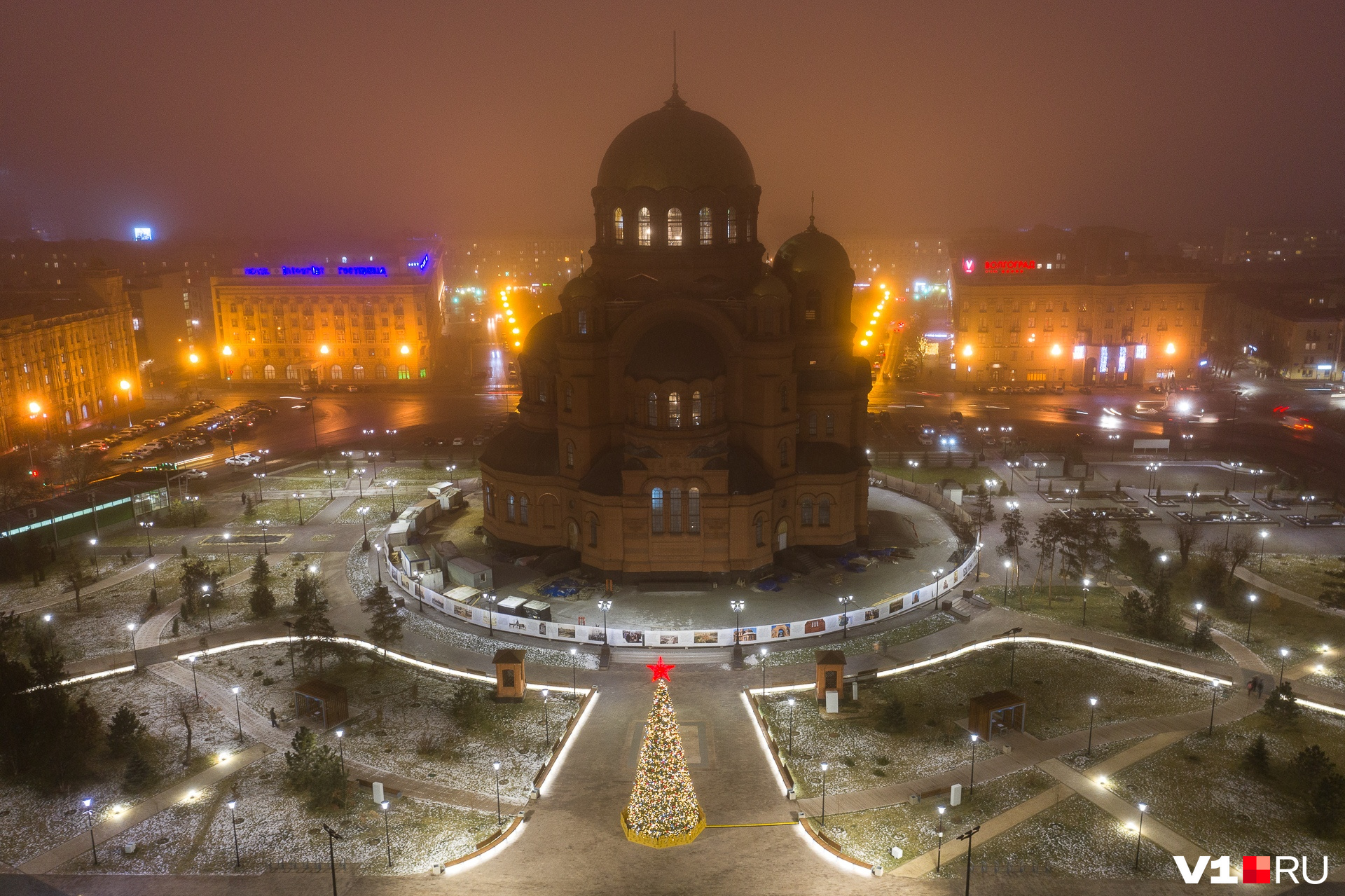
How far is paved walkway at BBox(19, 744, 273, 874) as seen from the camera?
111ft

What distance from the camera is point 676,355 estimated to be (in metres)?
57.2

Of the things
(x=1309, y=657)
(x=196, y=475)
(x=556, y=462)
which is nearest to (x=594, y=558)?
(x=556, y=462)

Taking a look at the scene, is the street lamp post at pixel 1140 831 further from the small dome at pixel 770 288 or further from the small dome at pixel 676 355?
the small dome at pixel 770 288

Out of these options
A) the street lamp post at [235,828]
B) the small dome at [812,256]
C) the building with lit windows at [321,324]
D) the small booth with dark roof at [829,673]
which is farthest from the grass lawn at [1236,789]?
the building with lit windows at [321,324]

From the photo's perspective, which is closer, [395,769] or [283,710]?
[395,769]

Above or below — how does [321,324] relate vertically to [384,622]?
above

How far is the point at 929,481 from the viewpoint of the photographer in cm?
8212

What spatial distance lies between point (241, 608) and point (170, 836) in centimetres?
2314

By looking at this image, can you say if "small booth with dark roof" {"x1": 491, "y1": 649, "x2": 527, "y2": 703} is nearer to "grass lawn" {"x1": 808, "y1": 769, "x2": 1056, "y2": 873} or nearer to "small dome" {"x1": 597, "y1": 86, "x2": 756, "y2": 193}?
"grass lawn" {"x1": 808, "y1": 769, "x2": 1056, "y2": 873}

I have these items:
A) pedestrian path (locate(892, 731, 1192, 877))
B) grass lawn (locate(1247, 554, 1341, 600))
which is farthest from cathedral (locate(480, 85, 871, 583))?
grass lawn (locate(1247, 554, 1341, 600))

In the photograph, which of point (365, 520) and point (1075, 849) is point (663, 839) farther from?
point (365, 520)

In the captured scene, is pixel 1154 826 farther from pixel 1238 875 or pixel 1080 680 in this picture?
pixel 1080 680

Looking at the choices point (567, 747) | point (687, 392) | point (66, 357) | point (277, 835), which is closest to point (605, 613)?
point (567, 747)

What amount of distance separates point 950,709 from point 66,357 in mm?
101116
